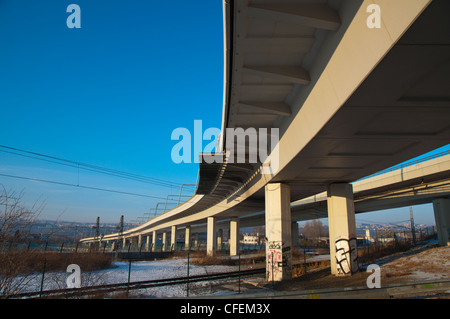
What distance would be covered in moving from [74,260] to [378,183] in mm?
26339

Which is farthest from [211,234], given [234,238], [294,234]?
[294,234]

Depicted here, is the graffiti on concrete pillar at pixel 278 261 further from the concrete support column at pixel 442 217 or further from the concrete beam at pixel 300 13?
the concrete support column at pixel 442 217

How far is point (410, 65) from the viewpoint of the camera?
5.48 m

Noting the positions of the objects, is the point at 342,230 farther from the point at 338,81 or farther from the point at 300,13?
the point at 300,13

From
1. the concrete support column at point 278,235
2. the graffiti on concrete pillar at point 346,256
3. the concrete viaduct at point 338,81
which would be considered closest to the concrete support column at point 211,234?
the concrete support column at point 278,235

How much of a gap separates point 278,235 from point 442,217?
2307 cm

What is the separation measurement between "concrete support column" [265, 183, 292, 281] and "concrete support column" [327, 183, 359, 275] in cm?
257

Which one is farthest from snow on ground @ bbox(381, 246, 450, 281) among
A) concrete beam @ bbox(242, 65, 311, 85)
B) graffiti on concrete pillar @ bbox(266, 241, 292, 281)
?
concrete beam @ bbox(242, 65, 311, 85)

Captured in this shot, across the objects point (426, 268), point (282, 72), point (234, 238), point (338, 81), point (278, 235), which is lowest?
point (426, 268)

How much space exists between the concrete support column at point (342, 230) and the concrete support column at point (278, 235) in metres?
2.57

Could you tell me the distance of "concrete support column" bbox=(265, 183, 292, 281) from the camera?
1730 cm

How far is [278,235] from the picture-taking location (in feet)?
57.3
